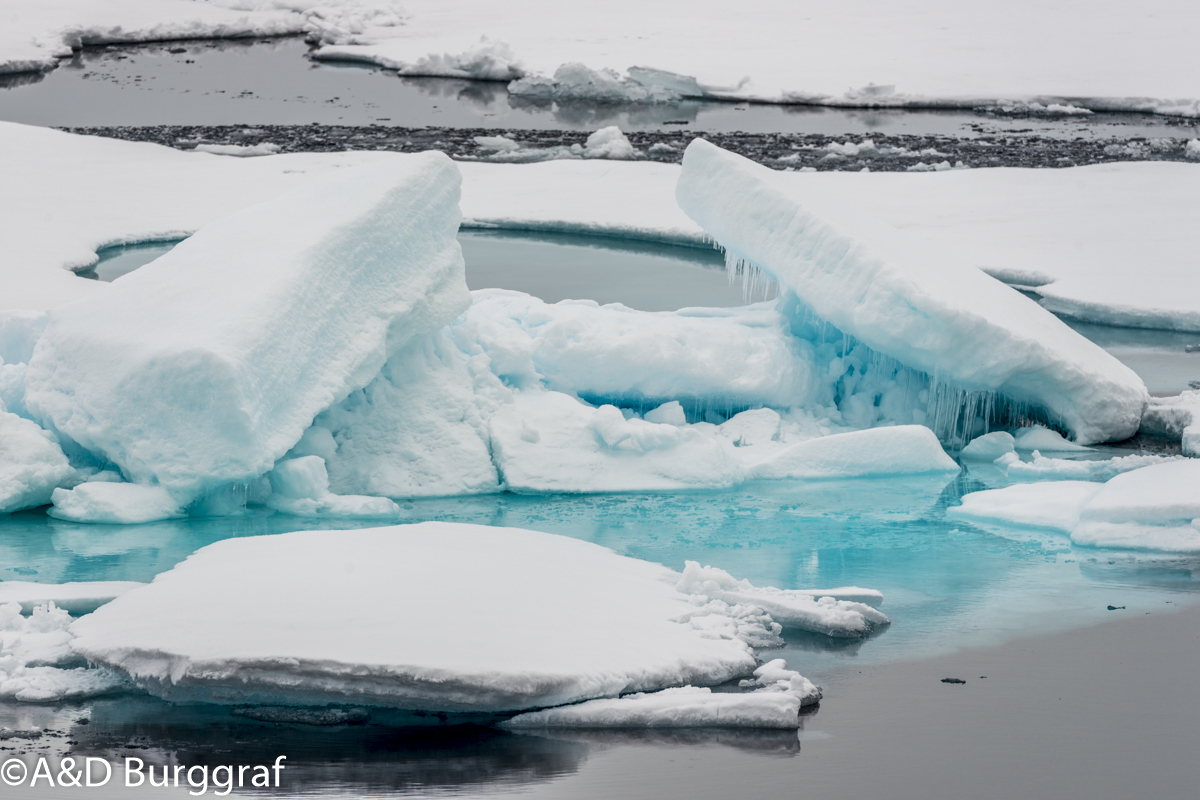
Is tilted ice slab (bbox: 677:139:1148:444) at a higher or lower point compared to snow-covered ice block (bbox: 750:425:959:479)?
higher

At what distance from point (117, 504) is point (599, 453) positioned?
2478mm

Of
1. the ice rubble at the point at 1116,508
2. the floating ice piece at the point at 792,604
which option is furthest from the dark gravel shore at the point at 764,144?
the floating ice piece at the point at 792,604

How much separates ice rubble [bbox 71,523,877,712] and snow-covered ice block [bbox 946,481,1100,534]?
6.64 feet

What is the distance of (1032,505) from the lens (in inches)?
261

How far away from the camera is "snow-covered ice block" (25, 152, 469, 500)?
19.5 ft

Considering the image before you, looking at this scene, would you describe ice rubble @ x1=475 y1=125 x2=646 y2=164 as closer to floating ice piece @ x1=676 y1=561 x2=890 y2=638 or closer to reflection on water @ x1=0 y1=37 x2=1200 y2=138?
reflection on water @ x1=0 y1=37 x2=1200 y2=138

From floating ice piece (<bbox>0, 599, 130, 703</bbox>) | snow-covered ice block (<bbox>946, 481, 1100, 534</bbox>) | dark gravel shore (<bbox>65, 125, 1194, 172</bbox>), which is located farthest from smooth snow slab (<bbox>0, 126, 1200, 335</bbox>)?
floating ice piece (<bbox>0, 599, 130, 703</bbox>)

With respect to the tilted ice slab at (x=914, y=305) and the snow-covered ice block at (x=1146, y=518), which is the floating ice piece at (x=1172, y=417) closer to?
the tilted ice slab at (x=914, y=305)

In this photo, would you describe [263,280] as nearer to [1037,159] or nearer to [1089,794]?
[1089,794]

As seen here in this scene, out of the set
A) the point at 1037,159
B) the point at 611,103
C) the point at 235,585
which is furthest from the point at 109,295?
the point at 611,103

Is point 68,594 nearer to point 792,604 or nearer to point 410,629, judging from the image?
point 410,629

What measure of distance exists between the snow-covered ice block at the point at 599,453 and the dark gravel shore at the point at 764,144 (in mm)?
9436

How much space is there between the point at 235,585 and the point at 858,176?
39.1 ft

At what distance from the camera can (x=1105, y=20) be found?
2945 centimetres
